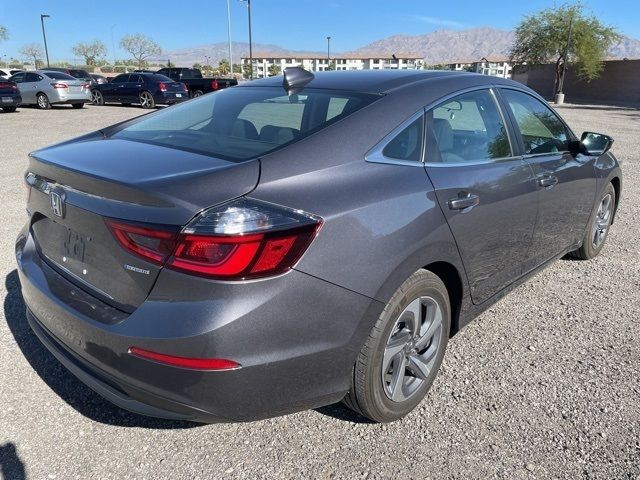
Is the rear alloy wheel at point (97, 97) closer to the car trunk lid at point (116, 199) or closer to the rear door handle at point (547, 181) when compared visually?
the car trunk lid at point (116, 199)

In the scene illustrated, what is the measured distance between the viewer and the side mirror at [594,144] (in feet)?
12.9

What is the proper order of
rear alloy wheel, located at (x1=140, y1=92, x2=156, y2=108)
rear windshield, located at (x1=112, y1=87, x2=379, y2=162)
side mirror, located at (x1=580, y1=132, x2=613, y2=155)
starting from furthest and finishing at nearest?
rear alloy wheel, located at (x1=140, y1=92, x2=156, y2=108) < side mirror, located at (x1=580, y1=132, x2=613, y2=155) < rear windshield, located at (x1=112, y1=87, x2=379, y2=162)

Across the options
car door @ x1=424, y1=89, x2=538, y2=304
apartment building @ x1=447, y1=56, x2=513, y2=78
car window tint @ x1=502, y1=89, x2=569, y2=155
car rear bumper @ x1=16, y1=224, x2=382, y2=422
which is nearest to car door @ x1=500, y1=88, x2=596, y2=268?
car window tint @ x1=502, y1=89, x2=569, y2=155

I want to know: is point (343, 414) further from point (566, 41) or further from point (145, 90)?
point (566, 41)

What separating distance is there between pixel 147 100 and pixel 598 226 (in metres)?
20.5

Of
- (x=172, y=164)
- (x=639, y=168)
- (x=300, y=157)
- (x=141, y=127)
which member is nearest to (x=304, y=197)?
(x=300, y=157)

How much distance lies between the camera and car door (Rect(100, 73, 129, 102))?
2256 centimetres

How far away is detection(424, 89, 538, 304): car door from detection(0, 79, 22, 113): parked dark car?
67.7 ft

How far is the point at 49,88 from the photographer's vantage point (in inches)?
815

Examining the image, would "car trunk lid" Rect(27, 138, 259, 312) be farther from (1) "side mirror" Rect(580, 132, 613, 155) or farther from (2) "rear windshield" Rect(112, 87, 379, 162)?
(1) "side mirror" Rect(580, 132, 613, 155)

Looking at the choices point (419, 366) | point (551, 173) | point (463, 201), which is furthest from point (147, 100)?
point (419, 366)

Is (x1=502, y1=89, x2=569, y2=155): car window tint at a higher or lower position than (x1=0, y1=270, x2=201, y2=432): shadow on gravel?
higher

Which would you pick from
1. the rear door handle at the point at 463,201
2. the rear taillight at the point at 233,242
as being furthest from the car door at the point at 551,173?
the rear taillight at the point at 233,242

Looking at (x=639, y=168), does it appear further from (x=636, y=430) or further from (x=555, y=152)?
(x=636, y=430)
